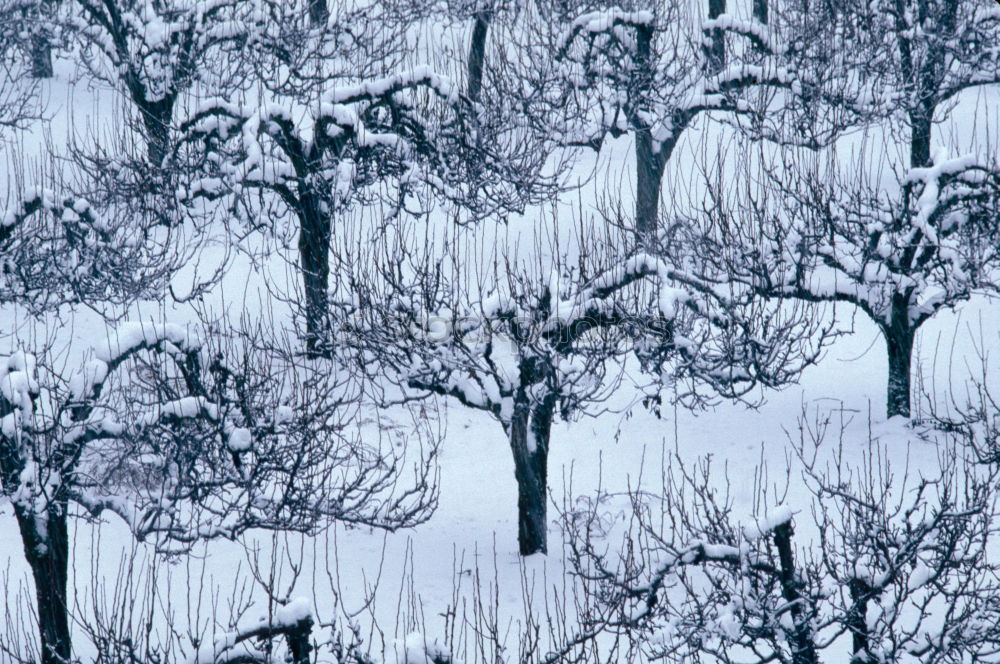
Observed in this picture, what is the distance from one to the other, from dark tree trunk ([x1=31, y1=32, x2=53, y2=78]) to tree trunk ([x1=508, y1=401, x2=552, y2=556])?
18893mm

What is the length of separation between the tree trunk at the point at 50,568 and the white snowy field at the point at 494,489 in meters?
0.94

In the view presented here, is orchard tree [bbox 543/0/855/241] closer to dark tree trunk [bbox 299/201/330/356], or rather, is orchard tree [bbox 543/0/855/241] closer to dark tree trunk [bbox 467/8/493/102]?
dark tree trunk [bbox 467/8/493/102]

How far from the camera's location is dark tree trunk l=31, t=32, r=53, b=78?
28.3m

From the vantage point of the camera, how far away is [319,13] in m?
25.7

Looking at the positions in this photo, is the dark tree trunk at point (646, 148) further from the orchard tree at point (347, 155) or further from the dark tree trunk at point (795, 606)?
the dark tree trunk at point (795, 606)

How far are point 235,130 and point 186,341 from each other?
7.95 m

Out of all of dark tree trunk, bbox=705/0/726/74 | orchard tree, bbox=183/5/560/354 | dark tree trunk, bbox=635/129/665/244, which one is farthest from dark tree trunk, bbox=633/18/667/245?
orchard tree, bbox=183/5/560/354

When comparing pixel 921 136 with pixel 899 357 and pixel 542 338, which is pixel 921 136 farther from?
pixel 542 338

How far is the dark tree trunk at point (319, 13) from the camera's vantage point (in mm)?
24519

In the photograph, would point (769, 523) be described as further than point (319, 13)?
No

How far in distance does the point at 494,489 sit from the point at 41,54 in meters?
21.5

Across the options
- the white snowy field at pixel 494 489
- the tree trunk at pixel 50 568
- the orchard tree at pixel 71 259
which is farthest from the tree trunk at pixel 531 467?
the orchard tree at pixel 71 259

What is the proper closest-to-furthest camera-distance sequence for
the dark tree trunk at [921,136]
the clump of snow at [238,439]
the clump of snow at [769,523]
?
the clump of snow at [769,523] < the clump of snow at [238,439] < the dark tree trunk at [921,136]

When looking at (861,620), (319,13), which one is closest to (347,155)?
(319,13)
